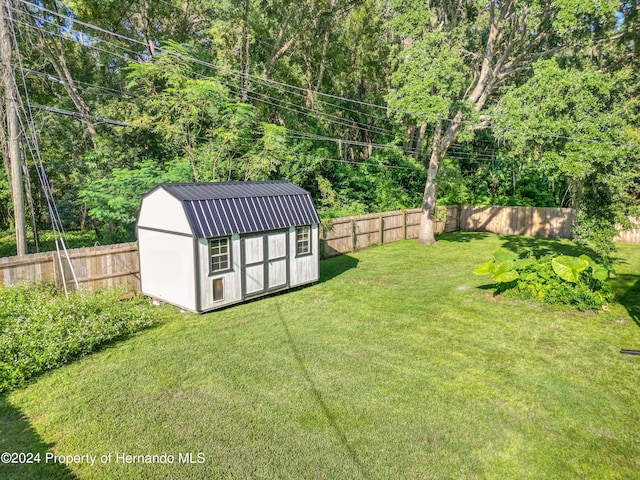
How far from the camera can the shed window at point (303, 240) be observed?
12.1m

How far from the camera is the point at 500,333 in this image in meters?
9.01

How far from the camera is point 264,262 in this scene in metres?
11.2

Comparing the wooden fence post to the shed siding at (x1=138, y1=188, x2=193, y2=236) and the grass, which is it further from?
the grass

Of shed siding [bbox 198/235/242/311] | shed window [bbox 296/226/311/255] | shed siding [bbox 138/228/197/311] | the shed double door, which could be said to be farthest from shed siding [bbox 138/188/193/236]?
shed window [bbox 296/226/311/255]

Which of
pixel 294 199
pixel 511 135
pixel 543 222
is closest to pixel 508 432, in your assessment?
pixel 294 199

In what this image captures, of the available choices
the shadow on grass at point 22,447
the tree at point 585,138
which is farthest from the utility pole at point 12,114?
the tree at point 585,138

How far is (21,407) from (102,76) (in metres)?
23.8

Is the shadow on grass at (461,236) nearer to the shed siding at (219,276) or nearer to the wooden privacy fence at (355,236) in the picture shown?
the wooden privacy fence at (355,236)

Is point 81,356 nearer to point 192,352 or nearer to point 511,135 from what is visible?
point 192,352

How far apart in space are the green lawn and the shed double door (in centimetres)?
75

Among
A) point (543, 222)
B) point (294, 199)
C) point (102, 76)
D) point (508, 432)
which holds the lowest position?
point (508, 432)

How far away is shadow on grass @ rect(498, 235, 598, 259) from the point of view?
1770cm

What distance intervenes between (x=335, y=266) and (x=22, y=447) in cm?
1137

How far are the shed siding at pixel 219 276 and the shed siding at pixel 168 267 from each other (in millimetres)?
201
